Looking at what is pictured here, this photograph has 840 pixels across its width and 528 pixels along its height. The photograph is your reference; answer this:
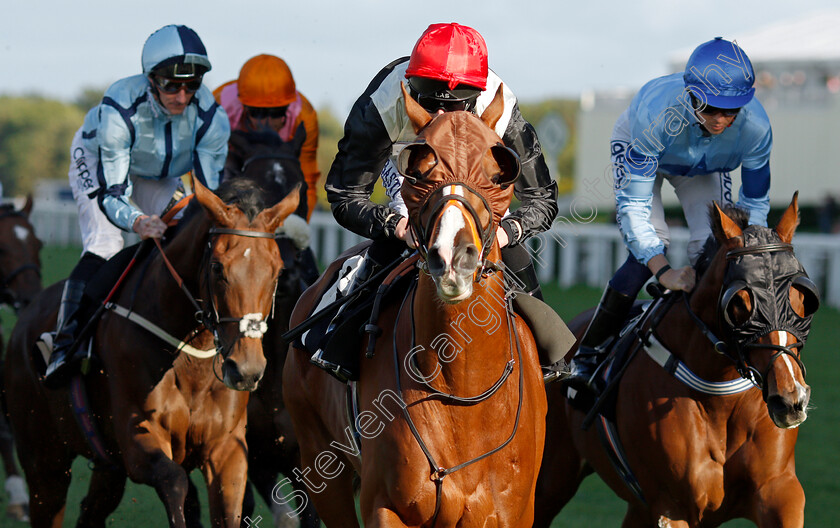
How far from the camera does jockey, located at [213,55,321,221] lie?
626cm

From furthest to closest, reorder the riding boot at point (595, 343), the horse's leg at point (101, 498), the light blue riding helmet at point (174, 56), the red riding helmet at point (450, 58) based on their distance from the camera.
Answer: the horse's leg at point (101, 498) < the light blue riding helmet at point (174, 56) < the riding boot at point (595, 343) < the red riding helmet at point (450, 58)

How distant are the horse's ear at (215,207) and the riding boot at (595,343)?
5.13ft

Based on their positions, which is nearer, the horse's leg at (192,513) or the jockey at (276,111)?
the horse's leg at (192,513)

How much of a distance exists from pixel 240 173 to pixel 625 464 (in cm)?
276

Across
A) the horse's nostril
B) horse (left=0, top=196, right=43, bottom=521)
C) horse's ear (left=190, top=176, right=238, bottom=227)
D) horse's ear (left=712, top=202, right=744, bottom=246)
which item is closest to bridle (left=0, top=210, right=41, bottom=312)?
horse (left=0, top=196, right=43, bottom=521)

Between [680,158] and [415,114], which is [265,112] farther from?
[415,114]

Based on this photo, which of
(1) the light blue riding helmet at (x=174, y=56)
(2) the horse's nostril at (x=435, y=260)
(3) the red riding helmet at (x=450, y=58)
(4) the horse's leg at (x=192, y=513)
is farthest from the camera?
(4) the horse's leg at (x=192, y=513)

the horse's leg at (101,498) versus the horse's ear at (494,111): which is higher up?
the horse's ear at (494,111)

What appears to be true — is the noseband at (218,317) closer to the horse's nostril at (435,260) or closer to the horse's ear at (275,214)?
the horse's ear at (275,214)

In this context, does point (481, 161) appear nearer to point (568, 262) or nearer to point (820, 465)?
point (820, 465)

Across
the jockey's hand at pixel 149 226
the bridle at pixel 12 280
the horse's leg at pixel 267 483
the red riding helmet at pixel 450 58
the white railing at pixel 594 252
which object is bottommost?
the white railing at pixel 594 252

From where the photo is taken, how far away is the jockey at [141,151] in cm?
510

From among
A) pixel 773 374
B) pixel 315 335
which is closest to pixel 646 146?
pixel 773 374

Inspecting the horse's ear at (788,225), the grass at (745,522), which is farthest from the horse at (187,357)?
the horse's ear at (788,225)
